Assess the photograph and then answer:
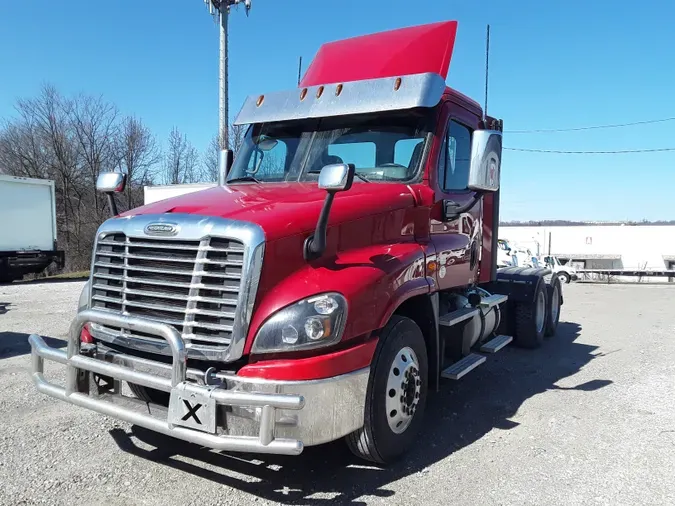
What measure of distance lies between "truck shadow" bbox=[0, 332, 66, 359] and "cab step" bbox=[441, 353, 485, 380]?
533 centimetres

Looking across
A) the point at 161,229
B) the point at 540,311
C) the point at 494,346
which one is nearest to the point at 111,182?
the point at 161,229

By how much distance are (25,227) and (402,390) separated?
56.2ft

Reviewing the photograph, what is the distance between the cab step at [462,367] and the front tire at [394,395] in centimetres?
45

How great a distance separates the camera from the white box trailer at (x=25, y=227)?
16750 mm

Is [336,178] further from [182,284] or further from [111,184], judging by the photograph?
[111,184]

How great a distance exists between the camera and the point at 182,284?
3236mm

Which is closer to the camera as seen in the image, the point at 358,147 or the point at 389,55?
the point at 358,147

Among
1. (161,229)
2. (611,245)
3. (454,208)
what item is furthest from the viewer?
(611,245)

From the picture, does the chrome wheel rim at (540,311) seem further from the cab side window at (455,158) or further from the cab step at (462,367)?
the cab side window at (455,158)

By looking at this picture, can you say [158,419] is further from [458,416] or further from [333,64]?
[333,64]

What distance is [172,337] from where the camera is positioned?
296 centimetres

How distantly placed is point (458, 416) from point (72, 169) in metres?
32.5

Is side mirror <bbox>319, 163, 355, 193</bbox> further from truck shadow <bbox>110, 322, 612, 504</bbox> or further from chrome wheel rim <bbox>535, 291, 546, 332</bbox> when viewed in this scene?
chrome wheel rim <bbox>535, 291, 546, 332</bbox>

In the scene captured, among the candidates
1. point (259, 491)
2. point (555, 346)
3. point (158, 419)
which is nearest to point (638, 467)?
point (259, 491)
